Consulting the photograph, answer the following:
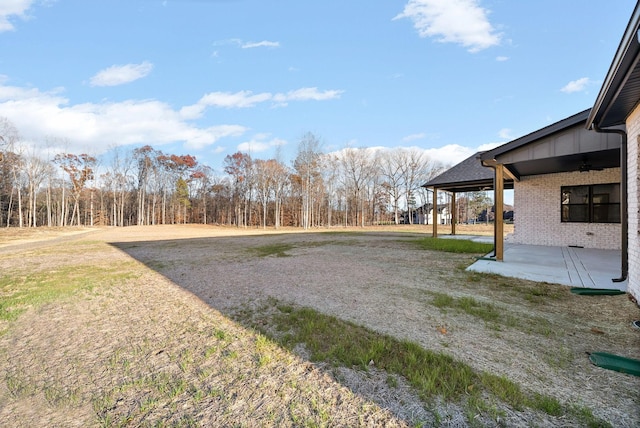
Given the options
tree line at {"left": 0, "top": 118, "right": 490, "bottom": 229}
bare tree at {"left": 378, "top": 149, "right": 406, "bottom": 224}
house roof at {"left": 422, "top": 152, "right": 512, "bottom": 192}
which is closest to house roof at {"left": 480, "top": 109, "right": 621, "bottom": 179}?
house roof at {"left": 422, "top": 152, "right": 512, "bottom": 192}

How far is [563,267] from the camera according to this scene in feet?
18.7

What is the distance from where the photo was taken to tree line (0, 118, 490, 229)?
32094 millimetres

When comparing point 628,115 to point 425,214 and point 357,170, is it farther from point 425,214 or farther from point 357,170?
point 425,214

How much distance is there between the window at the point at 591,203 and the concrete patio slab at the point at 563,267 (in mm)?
1060

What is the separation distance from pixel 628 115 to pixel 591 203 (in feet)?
18.8

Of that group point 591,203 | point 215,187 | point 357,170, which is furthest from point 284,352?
point 215,187

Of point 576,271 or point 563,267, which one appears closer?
point 576,271

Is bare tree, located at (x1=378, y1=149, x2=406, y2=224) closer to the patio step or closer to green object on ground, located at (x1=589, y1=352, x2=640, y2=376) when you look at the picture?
the patio step

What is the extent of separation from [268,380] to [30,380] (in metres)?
1.85

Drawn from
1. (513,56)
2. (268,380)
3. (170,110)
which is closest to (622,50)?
(268,380)

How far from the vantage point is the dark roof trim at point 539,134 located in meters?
5.25

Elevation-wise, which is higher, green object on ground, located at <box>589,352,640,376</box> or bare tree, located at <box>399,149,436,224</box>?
bare tree, located at <box>399,149,436,224</box>

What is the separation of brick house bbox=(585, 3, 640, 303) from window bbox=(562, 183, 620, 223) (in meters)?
4.68

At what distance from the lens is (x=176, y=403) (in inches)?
70.2
